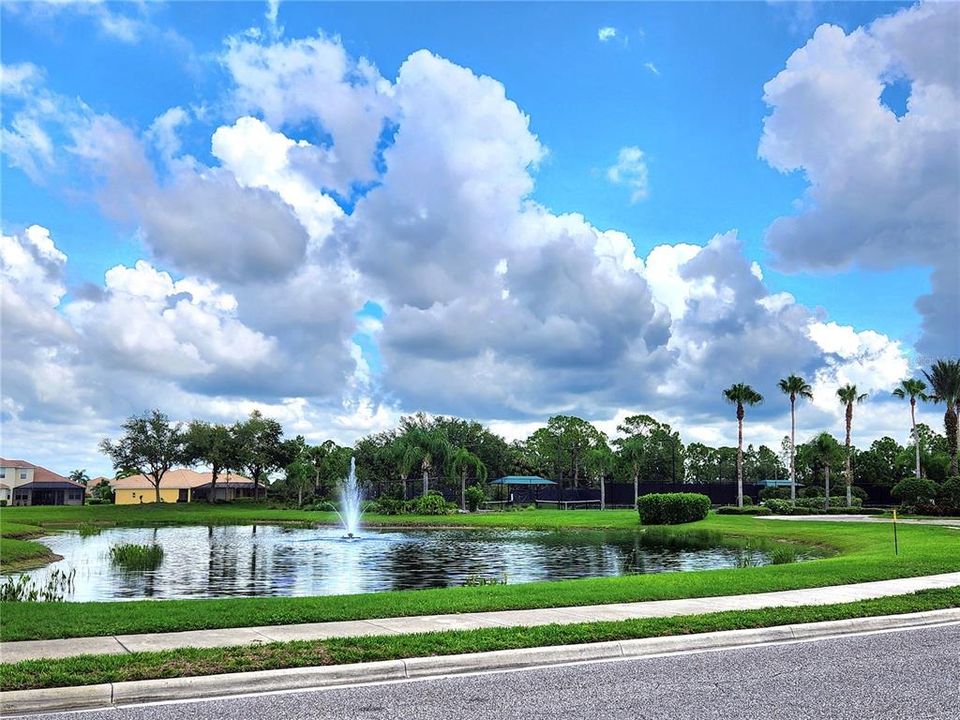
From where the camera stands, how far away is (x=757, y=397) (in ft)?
218

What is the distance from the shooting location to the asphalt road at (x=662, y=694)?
7922 millimetres

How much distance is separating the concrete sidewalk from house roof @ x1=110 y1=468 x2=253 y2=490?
10064cm

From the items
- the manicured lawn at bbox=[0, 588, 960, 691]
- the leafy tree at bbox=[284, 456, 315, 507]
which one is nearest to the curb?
the manicured lawn at bbox=[0, 588, 960, 691]

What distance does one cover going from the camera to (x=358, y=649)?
33.7 feet

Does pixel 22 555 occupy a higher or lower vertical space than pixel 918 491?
lower

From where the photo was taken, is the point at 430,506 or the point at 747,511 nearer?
the point at 747,511

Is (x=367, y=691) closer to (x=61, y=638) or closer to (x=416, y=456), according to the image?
(x=61, y=638)

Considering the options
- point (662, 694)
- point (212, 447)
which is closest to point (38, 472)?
point (212, 447)

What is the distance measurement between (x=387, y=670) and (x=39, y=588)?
15.5m

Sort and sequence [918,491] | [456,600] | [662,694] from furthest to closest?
[918,491] → [456,600] → [662,694]

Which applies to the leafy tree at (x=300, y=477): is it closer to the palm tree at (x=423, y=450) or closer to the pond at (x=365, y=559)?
the palm tree at (x=423, y=450)

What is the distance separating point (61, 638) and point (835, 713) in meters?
9.36

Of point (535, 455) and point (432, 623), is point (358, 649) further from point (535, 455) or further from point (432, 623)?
point (535, 455)

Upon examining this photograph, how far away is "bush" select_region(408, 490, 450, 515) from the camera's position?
2396 inches
